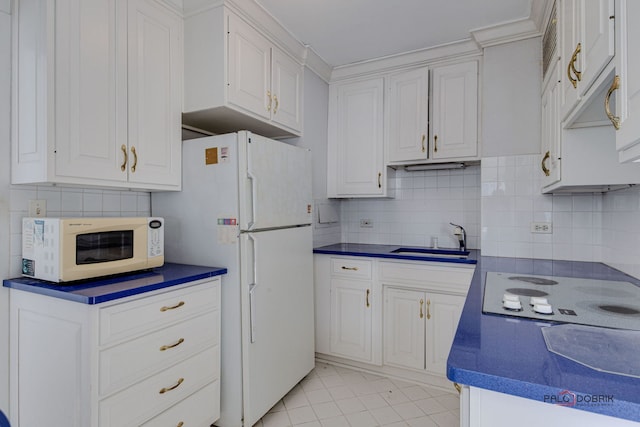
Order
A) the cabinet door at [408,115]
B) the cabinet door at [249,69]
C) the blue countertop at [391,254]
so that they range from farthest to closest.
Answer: the cabinet door at [408,115] → the blue countertop at [391,254] → the cabinet door at [249,69]

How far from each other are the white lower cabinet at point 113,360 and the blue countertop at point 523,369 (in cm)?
127

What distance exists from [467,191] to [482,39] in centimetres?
115

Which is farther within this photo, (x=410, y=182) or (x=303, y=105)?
(x=410, y=182)

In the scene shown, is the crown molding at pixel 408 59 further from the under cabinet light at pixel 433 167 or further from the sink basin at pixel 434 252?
the sink basin at pixel 434 252

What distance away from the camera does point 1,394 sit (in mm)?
1569

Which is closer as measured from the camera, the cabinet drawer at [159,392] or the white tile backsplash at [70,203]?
the cabinet drawer at [159,392]

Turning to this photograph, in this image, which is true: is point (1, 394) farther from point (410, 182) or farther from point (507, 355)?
point (410, 182)

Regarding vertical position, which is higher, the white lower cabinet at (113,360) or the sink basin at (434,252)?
the sink basin at (434,252)

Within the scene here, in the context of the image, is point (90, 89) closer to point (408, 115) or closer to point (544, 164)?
point (408, 115)

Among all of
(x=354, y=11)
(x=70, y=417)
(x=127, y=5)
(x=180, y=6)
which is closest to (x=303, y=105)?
(x=354, y=11)

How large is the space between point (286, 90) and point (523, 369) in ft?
7.46

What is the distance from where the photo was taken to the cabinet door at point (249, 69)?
1.99 metres

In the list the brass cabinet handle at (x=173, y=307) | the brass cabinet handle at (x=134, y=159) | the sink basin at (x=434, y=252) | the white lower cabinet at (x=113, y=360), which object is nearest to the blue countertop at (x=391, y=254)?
the sink basin at (x=434, y=252)

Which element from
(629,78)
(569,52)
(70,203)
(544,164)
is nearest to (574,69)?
(569,52)
